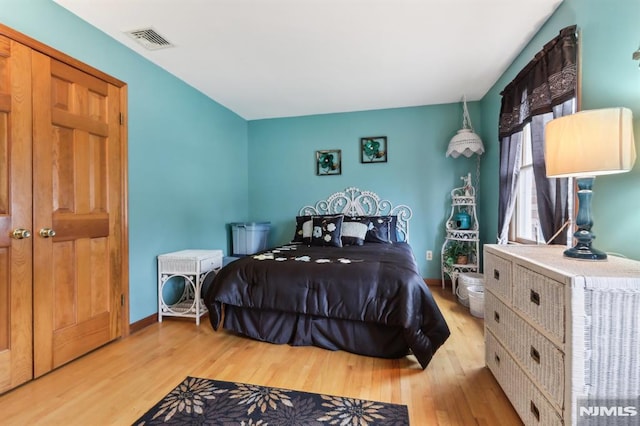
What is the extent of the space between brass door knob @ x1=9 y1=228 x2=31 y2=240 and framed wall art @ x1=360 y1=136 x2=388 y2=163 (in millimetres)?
3362

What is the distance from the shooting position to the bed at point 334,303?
188cm

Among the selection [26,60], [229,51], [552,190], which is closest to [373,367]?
[552,190]

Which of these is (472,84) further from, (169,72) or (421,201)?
(169,72)

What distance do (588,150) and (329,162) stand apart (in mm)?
3108

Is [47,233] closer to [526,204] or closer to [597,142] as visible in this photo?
[597,142]

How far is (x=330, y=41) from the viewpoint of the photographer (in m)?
2.33

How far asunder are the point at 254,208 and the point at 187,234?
1.41 meters

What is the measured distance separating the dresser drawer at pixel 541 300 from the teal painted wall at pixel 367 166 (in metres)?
2.44

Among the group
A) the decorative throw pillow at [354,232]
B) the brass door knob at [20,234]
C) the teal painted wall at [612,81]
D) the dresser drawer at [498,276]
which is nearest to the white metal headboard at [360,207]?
the decorative throw pillow at [354,232]

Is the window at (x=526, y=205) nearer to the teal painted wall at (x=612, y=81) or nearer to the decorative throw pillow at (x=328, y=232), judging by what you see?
the teal painted wall at (x=612, y=81)

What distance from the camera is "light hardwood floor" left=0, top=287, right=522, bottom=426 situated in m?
1.48

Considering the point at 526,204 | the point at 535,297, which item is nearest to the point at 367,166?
the point at 526,204

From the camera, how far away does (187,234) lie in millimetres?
3123

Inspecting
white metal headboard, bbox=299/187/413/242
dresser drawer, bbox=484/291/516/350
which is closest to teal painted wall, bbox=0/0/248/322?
white metal headboard, bbox=299/187/413/242
